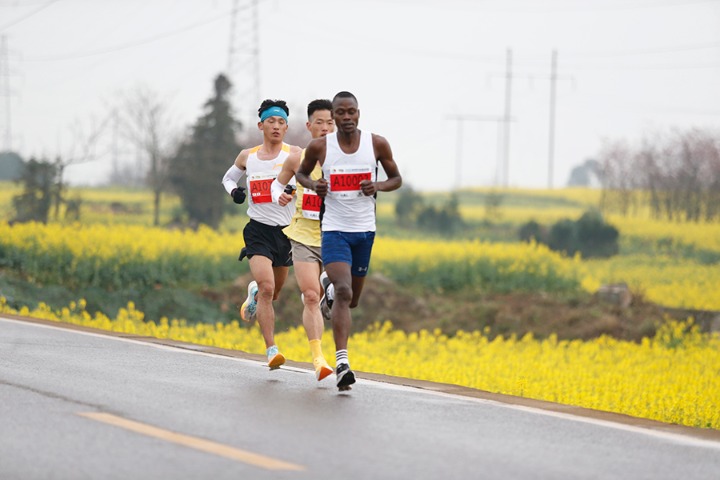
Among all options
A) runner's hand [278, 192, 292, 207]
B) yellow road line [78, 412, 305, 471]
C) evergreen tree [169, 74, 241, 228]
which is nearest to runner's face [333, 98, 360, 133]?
runner's hand [278, 192, 292, 207]

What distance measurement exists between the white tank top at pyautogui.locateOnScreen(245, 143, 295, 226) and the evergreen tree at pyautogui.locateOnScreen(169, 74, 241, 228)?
41.8 meters

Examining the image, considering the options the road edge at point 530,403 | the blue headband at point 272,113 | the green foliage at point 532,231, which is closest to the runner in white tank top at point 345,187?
the road edge at point 530,403

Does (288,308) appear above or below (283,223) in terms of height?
below

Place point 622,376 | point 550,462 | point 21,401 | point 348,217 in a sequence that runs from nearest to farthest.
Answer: point 550,462 → point 21,401 → point 348,217 → point 622,376

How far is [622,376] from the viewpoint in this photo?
17.8m

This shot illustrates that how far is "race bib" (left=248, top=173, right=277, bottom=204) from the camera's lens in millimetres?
12070

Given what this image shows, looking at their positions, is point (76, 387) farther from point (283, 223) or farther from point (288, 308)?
point (288, 308)

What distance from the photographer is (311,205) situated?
11.5 m

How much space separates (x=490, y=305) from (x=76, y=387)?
21.3 meters

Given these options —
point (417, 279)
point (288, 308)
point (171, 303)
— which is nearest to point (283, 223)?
point (171, 303)

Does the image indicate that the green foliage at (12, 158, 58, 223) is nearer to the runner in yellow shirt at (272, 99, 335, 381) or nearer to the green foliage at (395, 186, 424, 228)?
the green foliage at (395, 186, 424, 228)

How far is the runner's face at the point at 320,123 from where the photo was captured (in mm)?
11836

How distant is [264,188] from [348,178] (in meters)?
1.73

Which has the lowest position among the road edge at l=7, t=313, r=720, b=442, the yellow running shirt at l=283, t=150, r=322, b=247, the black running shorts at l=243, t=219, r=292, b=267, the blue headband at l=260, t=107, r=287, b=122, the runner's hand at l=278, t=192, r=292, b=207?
the road edge at l=7, t=313, r=720, b=442
